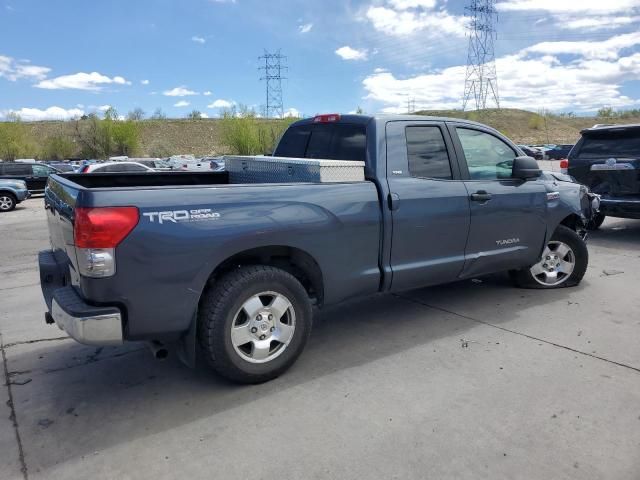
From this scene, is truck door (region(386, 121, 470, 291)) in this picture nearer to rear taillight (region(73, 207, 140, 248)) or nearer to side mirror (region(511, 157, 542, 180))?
side mirror (region(511, 157, 542, 180))

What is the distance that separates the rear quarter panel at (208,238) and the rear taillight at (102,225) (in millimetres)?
39

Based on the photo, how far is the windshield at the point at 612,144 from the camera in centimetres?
845

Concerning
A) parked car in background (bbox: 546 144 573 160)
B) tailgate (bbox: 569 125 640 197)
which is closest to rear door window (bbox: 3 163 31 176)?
→ tailgate (bbox: 569 125 640 197)

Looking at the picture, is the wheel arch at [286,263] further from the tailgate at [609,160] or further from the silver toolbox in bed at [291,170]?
the tailgate at [609,160]

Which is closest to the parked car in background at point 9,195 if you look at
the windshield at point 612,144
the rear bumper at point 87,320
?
the rear bumper at point 87,320

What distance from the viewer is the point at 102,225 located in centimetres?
290

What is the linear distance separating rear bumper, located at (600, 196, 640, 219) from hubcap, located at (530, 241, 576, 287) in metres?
3.29

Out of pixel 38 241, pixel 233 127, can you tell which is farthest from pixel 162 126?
pixel 38 241

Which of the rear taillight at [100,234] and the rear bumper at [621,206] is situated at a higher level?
the rear taillight at [100,234]

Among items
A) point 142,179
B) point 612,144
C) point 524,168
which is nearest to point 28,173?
point 142,179

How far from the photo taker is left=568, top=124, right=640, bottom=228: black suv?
27.4 ft

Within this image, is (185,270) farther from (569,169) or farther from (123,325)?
(569,169)

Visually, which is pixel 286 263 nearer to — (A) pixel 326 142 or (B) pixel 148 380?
(B) pixel 148 380

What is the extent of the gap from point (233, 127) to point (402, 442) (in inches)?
3394
